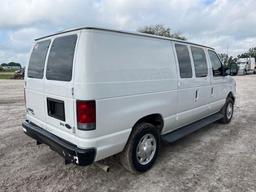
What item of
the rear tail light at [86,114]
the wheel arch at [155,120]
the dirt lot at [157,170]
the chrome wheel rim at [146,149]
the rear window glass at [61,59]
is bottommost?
the dirt lot at [157,170]

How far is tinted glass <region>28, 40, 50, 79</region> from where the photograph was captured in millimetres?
3478

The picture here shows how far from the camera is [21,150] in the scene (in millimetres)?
4359

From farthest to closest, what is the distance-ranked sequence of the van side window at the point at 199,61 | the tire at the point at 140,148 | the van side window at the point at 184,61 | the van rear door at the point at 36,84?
the van side window at the point at 199,61, the van side window at the point at 184,61, the van rear door at the point at 36,84, the tire at the point at 140,148

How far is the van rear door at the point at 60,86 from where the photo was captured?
9.29 feet

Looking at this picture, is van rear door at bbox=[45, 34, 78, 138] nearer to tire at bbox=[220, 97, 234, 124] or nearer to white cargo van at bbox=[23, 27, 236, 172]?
white cargo van at bbox=[23, 27, 236, 172]

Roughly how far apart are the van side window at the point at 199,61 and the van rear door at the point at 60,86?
2.73 metres

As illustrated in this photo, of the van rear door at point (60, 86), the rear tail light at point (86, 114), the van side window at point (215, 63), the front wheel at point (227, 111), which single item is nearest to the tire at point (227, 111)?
the front wheel at point (227, 111)

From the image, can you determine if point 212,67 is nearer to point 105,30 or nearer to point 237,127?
point 237,127

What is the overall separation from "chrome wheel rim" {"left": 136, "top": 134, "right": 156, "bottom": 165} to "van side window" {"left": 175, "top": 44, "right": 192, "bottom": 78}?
135 centimetres

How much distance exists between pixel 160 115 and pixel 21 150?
285cm

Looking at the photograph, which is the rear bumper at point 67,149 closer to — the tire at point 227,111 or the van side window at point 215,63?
the van side window at point 215,63

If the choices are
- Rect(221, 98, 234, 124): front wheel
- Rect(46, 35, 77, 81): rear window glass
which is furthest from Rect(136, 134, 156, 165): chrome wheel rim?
Rect(221, 98, 234, 124): front wheel

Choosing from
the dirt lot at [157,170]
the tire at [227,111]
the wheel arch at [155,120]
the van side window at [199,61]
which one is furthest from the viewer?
the tire at [227,111]

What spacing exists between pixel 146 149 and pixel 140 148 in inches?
5.7
